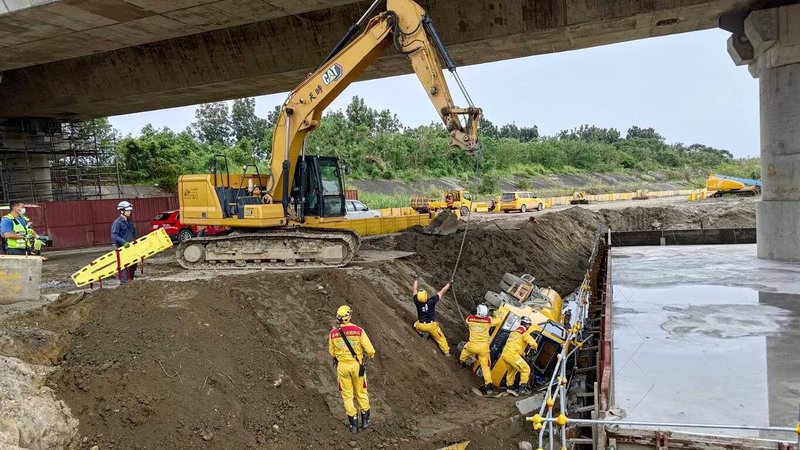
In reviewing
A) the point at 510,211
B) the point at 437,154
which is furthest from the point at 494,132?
the point at 510,211

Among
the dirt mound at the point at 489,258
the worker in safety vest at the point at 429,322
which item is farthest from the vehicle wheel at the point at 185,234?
the worker in safety vest at the point at 429,322

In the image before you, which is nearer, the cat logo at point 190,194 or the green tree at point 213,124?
the cat logo at point 190,194

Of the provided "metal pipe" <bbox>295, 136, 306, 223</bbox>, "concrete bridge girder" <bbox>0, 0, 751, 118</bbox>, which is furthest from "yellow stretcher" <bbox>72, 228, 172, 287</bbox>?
"concrete bridge girder" <bbox>0, 0, 751, 118</bbox>

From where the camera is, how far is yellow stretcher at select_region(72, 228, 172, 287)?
413 inches

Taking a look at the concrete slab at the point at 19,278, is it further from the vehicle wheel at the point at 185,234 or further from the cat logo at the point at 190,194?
the vehicle wheel at the point at 185,234

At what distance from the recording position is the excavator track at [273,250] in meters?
11.6

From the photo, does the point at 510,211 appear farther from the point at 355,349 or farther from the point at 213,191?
the point at 355,349

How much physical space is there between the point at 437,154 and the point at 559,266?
34.2 meters

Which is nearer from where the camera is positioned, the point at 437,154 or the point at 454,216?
the point at 454,216

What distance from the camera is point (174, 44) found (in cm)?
1583

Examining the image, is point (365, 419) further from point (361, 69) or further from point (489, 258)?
point (489, 258)

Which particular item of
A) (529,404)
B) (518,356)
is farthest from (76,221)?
(529,404)

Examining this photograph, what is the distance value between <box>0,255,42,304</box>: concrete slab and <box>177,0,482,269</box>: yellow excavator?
10.3ft

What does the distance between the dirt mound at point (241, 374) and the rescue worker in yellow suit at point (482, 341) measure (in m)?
0.38
